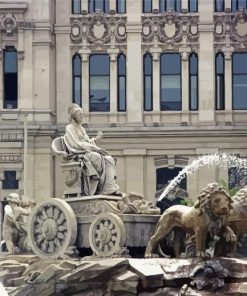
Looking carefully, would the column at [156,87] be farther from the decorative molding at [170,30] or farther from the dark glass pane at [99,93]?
the dark glass pane at [99,93]

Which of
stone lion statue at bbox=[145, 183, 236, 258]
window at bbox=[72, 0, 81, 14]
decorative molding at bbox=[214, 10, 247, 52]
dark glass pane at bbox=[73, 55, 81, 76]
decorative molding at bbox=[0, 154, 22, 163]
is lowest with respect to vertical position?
stone lion statue at bbox=[145, 183, 236, 258]

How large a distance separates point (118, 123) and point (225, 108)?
4.91 m

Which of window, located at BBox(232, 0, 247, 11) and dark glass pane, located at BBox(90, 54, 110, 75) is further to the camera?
window, located at BBox(232, 0, 247, 11)

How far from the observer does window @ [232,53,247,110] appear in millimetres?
63094

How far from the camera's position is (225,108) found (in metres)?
62.9

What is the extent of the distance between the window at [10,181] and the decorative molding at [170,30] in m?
8.47

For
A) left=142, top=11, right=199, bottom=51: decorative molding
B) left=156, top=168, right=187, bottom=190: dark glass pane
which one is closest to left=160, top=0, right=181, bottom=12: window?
left=142, top=11, right=199, bottom=51: decorative molding

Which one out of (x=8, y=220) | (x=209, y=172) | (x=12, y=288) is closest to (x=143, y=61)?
(x=209, y=172)

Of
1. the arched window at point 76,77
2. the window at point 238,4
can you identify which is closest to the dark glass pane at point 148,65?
the arched window at point 76,77

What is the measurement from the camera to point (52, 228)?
27.0 metres

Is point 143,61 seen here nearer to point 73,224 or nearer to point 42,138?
point 42,138

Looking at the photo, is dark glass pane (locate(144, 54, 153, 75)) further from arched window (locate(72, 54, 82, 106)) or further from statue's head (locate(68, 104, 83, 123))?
statue's head (locate(68, 104, 83, 123))

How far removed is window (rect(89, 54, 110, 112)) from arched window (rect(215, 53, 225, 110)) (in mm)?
4931

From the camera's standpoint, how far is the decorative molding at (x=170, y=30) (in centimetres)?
6319
